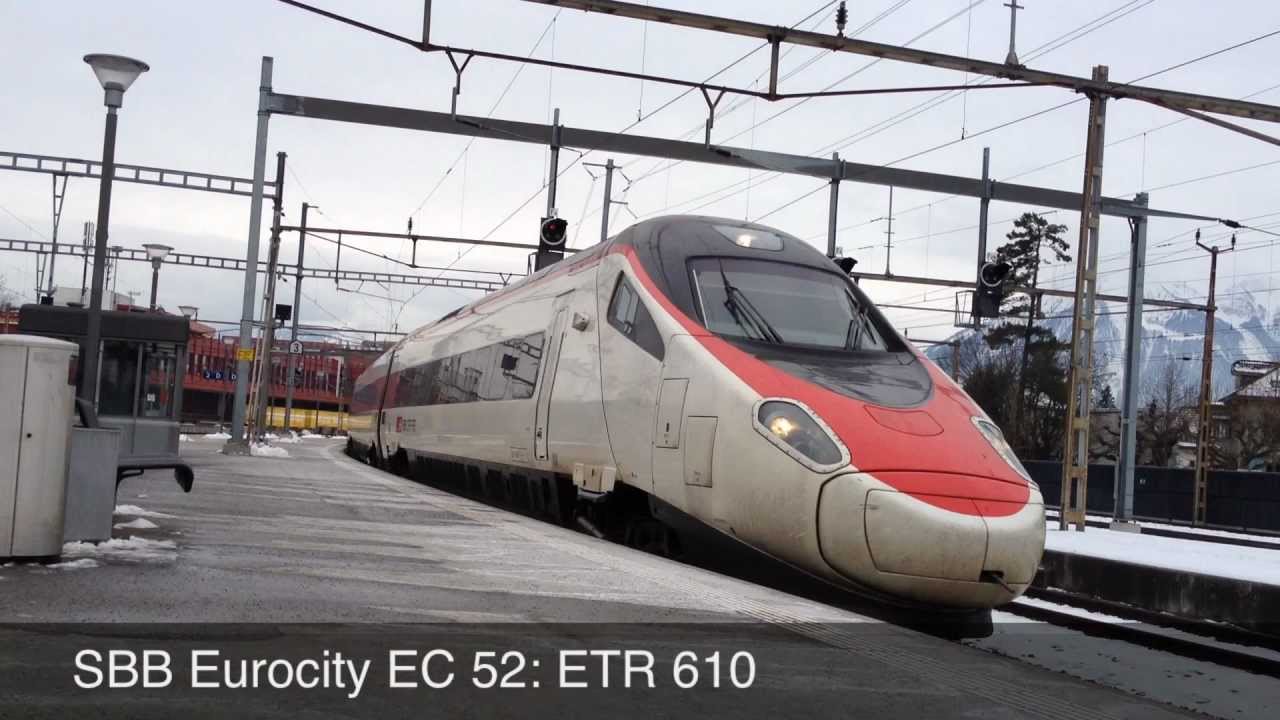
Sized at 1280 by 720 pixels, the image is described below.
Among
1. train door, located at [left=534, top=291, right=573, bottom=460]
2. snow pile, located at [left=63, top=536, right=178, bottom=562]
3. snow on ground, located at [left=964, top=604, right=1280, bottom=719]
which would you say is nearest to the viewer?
snow pile, located at [left=63, top=536, right=178, bottom=562]

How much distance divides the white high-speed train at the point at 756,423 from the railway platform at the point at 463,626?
606mm

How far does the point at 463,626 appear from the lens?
5.00m

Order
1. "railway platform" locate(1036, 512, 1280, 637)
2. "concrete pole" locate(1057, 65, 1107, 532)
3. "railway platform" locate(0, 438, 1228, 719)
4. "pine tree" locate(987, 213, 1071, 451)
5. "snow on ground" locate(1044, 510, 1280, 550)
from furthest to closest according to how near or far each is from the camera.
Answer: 1. "pine tree" locate(987, 213, 1071, 451)
2. "snow on ground" locate(1044, 510, 1280, 550)
3. "concrete pole" locate(1057, 65, 1107, 532)
4. "railway platform" locate(1036, 512, 1280, 637)
5. "railway platform" locate(0, 438, 1228, 719)

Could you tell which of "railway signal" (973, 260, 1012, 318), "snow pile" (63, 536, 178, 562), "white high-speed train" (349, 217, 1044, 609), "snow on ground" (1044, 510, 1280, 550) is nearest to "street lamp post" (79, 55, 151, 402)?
"white high-speed train" (349, 217, 1044, 609)

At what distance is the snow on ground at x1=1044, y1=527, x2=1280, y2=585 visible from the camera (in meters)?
12.3

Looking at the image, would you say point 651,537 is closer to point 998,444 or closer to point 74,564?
point 998,444

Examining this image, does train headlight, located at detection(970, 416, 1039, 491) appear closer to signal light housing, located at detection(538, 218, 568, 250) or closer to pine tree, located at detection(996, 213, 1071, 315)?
signal light housing, located at detection(538, 218, 568, 250)

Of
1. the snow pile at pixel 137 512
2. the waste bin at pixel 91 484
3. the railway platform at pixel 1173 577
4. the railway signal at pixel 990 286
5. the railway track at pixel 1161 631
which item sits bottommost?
the railway track at pixel 1161 631

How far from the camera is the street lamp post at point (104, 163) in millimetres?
14461

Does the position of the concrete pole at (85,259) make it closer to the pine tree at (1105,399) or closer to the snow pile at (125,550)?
the snow pile at (125,550)

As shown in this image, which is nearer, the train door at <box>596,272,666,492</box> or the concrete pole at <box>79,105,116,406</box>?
the train door at <box>596,272,666,492</box>

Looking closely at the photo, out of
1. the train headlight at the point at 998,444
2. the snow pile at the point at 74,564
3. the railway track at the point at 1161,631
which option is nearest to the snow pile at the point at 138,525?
the snow pile at the point at 74,564

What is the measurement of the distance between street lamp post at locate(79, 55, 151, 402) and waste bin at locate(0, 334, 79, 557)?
27.4 ft

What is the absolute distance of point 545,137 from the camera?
941 inches
